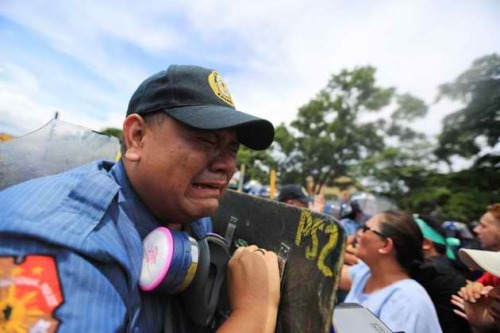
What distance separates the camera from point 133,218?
1177 mm

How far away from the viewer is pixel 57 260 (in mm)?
802

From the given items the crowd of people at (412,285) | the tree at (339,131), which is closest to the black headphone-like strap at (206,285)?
the crowd of people at (412,285)

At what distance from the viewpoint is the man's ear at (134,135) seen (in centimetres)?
120

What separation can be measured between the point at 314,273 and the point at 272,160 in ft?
84.3

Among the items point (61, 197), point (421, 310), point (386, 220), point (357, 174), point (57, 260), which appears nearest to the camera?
point (57, 260)

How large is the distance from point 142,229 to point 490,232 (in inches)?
152

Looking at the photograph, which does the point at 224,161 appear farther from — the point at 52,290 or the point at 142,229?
the point at 52,290

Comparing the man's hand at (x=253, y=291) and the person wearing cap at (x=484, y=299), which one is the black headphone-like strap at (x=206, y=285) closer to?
the man's hand at (x=253, y=291)

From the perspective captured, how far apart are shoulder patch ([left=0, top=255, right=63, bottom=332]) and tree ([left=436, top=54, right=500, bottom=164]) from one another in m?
12.4

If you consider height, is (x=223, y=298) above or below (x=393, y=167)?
below

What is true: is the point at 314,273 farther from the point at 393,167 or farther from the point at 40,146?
the point at 393,167

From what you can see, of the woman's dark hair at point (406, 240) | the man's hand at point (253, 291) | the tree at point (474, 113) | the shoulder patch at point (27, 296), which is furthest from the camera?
the tree at point (474, 113)

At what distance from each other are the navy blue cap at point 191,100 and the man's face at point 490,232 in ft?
11.3

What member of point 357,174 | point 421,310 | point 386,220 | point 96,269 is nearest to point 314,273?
point 96,269
